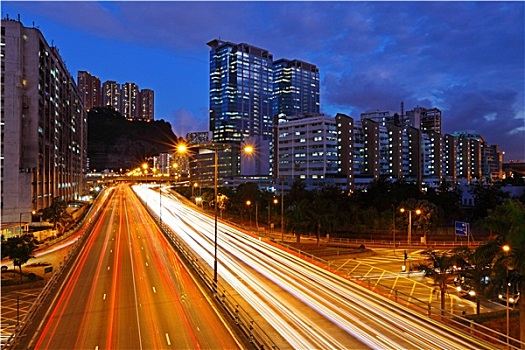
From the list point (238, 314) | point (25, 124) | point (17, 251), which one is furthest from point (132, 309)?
point (25, 124)

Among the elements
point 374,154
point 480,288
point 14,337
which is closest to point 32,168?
point 14,337

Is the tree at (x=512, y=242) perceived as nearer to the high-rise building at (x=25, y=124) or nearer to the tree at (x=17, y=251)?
the tree at (x=17, y=251)

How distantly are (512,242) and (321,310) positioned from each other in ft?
34.2

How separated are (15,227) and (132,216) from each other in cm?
2128

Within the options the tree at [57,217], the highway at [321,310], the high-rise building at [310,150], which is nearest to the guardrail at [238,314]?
the highway at [321,310]

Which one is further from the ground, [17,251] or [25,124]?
[25,124]

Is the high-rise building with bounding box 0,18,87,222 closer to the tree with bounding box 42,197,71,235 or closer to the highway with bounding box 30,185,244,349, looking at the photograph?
the tree with bounding box 42,197,71,235

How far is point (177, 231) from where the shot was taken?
5847cm

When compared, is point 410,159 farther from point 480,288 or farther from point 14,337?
point 14,337

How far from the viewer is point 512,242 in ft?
59.6

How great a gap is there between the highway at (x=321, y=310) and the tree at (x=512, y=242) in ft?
10.8

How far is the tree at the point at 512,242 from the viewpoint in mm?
17797

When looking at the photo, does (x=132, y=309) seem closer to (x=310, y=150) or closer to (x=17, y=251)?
(x=17, y=251)

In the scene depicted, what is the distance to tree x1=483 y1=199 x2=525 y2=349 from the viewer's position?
1780 centimetres
